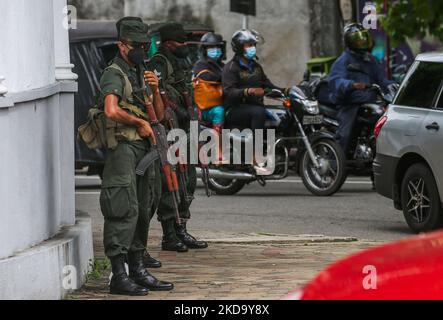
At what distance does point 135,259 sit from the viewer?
10.1 meters

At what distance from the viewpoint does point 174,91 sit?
12.4m

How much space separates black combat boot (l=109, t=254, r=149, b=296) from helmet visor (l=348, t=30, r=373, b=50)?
8.85 meters

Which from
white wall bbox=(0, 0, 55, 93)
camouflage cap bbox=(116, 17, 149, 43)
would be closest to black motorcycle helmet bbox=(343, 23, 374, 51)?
white wall bbox=(0, 0, 55, 93)

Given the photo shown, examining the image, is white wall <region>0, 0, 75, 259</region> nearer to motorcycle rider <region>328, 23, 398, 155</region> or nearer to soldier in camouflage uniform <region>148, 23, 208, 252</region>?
soldier in camouflage uniform <region>148, 23, 208, 252</region>

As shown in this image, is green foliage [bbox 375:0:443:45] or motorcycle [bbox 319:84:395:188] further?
motorcycle [bbox 319:84:395:188]

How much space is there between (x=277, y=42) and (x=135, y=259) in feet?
67.5

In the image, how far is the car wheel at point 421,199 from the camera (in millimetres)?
13359

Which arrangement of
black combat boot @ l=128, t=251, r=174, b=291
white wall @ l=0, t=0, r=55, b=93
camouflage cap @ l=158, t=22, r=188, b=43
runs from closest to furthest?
white wall @ l=0, t=0, r=55, b=93 → black combat boot @ l=128, t=251, r=174, b=291 → camouflage cap @ l=158, t=22, r=188, b=43

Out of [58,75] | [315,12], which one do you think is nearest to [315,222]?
[58,75]

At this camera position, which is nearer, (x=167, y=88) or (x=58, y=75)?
(x=58, y=75)

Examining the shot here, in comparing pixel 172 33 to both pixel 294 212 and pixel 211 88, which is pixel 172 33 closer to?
pixel 294 212

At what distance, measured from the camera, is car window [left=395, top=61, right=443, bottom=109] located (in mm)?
13727

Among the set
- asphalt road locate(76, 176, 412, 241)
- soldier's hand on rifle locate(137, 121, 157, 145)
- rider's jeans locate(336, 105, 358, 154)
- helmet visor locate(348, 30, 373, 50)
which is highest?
helmet visor locate(348, 30, 373, 50)
